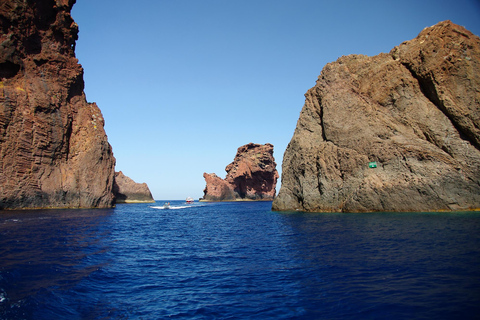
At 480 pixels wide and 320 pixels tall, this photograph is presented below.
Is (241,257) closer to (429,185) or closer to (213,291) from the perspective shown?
(213,291)

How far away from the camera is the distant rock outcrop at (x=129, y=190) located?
126375mm

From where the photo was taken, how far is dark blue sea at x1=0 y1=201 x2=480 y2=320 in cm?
815

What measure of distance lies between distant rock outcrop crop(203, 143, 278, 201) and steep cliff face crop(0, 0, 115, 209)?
263ft

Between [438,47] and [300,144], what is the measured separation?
71.3 ft

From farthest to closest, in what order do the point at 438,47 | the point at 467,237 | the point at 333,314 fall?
the point at 438,47
the point at 467,237
the point at 333,314

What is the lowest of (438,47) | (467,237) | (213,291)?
(213,291)

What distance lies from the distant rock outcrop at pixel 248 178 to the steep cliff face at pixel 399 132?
93992 mm

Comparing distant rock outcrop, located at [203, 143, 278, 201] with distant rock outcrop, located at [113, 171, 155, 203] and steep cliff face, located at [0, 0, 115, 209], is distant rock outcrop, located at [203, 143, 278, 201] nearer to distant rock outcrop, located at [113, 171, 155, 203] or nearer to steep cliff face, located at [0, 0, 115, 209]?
distant rock outcrop, located at [113, 171, 155, 203]

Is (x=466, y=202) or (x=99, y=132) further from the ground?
(x=99, y=132)

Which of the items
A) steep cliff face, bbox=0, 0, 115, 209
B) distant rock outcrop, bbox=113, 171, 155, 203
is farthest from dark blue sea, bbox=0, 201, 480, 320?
distant rock outcrop, bbox=113, 171, 155, 203

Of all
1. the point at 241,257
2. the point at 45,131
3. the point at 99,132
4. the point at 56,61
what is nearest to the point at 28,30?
the point at 56,61

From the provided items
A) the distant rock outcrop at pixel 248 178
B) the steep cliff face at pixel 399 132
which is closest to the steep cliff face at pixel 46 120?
the steep cliff face at pixel 399 132

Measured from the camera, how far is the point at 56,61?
58.0 m

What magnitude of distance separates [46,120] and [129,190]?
79.9 meters
